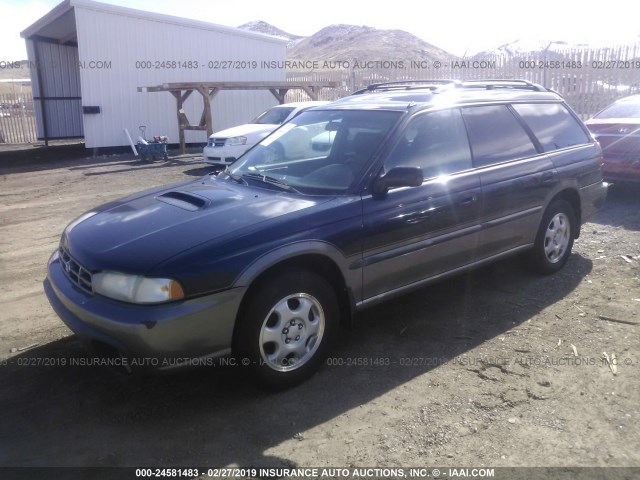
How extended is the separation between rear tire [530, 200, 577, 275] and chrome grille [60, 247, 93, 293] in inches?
153

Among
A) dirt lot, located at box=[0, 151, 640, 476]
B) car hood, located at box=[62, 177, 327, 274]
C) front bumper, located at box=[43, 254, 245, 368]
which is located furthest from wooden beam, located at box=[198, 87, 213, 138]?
front bumper, located at box=[43, 254, 245, 368]

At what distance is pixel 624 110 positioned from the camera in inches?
380

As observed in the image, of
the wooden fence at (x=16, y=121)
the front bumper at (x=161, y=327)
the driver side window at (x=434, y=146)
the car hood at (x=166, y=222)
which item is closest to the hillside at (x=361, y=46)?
the wooden fence at (x=16, y=121)

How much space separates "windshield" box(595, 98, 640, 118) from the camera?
30.9 ft

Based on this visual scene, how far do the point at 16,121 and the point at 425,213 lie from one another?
20.2 m

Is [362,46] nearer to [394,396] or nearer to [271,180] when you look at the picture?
[271,180]

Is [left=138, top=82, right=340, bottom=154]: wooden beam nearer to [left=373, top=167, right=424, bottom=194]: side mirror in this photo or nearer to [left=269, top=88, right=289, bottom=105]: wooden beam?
[left=269, top=88, right=289, bottom=105]: wooden beam

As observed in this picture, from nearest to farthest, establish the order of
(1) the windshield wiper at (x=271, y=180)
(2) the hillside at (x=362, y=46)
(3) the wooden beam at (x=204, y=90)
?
(1) the windshield wiper at (x=271, y=180) < (3) the wooden beam at (x=204, y=90) < (2) the hillside at (x=362, y=46)

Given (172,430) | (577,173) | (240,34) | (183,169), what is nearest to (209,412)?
(172,430)

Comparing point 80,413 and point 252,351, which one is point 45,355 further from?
point 252,351

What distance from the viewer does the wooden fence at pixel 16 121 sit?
2041 cm

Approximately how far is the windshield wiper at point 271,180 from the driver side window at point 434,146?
0.71 m

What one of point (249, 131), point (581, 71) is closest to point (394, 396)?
point (249, 131)

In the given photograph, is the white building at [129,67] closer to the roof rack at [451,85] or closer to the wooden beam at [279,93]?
the wooden beam at [279,93]
